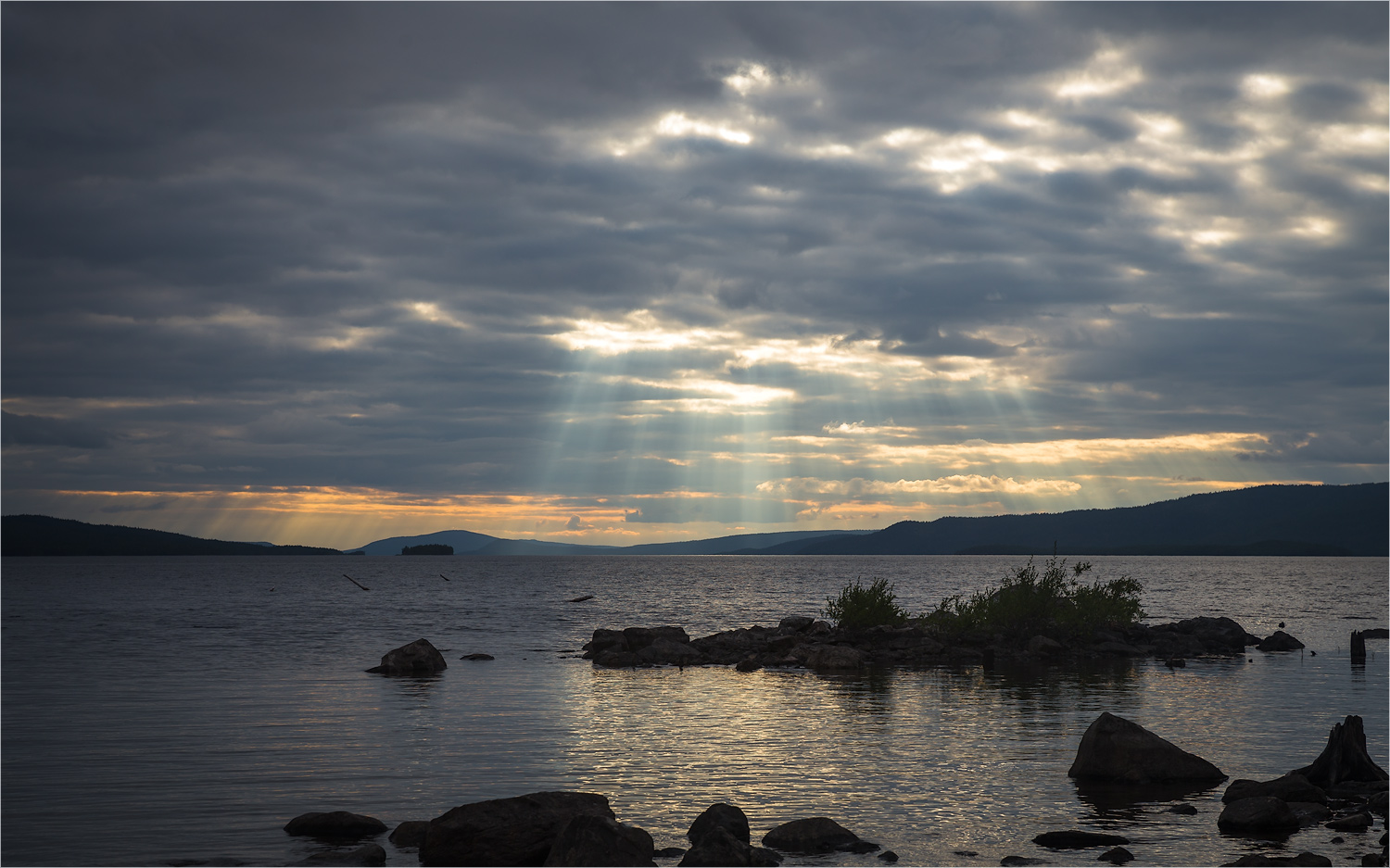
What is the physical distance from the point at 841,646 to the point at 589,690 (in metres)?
16.5

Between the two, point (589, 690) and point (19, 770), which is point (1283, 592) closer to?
point (589, 690)

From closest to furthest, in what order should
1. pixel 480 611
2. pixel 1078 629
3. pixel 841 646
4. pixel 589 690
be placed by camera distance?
pixel 589 690, pixel 841 646, pixel 1078 629, pixel 480 611

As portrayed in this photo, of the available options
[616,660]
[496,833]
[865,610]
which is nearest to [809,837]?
[496,833]

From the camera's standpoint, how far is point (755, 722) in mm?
33625

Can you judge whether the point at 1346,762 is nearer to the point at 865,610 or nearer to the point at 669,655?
the point at 669,655

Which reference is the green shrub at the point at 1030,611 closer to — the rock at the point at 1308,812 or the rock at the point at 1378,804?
the rock at the point at 1378,804

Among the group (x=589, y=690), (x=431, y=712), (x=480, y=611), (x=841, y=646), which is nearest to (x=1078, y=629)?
(x=841, y=646)

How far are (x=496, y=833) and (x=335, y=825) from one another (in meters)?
3.77

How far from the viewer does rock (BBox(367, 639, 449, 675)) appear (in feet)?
159

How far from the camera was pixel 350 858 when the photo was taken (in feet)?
58.4

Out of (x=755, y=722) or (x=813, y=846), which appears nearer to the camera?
(x=813, y=846)

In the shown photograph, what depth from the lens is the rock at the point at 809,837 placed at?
18.5 meters

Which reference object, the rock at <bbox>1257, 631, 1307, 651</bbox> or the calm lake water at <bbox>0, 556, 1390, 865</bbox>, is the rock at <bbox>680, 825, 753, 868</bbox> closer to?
the calm lake water at <bbox>0, 556, 1390, 865</bbox>

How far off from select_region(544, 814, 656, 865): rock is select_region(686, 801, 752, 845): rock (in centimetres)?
146
